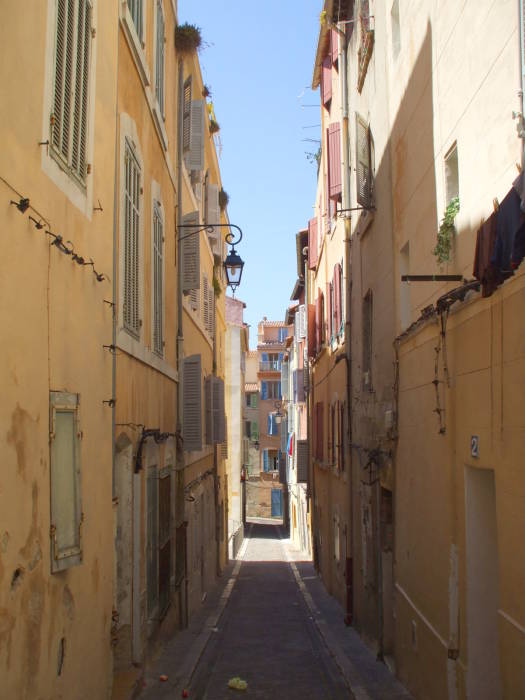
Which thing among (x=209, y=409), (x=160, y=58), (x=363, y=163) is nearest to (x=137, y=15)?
(x=160, y=58)

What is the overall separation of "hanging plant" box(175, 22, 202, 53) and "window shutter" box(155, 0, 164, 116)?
67.8 inches

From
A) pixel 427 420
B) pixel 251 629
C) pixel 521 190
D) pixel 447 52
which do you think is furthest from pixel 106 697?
pixel 251 629

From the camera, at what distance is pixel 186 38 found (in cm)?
1466

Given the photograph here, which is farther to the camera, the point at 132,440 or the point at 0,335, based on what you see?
the point at 132,440

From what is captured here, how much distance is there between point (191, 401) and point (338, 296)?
5.26m

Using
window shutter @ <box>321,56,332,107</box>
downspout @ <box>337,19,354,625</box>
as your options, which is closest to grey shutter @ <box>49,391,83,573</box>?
downspout @ <box>337,19,354,625</box>

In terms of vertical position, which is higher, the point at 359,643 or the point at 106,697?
the point at 106,697

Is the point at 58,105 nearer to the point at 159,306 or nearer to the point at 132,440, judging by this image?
the point at 132,440

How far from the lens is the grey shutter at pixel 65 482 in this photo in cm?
581

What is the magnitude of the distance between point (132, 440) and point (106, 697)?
9.24ft

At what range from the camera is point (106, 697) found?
7.82m

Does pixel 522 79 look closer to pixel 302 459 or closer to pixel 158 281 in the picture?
pixel 158 281

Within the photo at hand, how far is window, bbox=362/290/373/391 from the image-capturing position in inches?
578

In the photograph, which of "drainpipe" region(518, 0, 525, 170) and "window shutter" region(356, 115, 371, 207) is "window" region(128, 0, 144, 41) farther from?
"drainpipe" region(518, 0, 525, 170)
